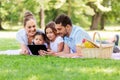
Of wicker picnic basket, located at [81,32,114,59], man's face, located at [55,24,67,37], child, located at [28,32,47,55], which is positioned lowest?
wicker picnic basket, located at [81,32,114,59]

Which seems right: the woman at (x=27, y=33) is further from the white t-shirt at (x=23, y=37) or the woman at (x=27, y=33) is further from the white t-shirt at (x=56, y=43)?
the white t-shirt at (x=56, y=43)

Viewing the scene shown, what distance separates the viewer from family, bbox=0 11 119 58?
691 cm

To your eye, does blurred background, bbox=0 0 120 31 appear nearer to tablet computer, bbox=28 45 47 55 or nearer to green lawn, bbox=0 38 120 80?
tablet computer, bbox=28 45 47 55

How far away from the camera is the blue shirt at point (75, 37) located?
6879 mm

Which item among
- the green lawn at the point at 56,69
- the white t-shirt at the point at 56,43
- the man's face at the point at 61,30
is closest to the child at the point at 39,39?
the white t-shirt at the point at 56,43

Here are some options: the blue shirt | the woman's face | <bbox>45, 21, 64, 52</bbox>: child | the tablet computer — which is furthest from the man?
the woman's face

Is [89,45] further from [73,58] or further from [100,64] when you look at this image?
[100,64]

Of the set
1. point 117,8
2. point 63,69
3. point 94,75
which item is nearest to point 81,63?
point 63,69

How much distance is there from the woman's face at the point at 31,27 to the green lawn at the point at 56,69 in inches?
31.2

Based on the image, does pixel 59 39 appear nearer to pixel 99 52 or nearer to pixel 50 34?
pixel 50 34

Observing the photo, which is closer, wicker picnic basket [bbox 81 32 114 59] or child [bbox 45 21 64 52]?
wicker picnic basket [bbox 81 32 114 59]

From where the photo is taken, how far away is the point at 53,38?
725cm

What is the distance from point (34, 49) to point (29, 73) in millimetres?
2179

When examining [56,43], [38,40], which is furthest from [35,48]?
[56,43]
